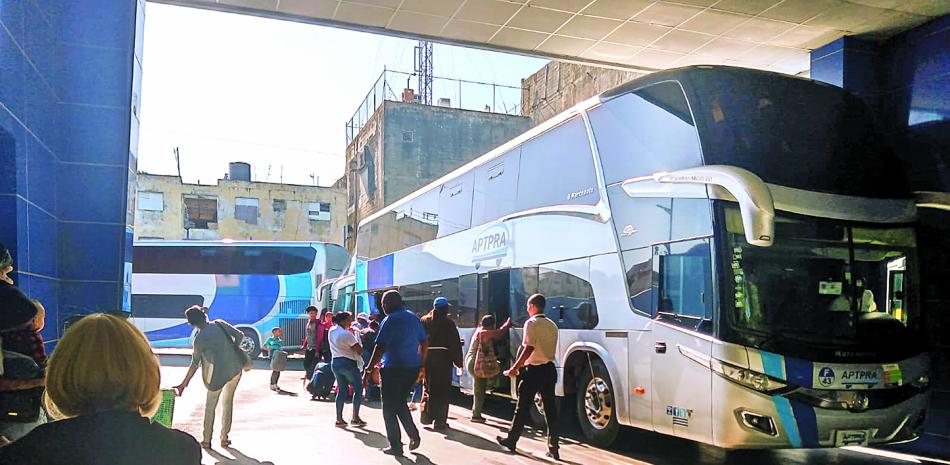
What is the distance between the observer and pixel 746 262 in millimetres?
6926

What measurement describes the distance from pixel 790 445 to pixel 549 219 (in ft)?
14.6

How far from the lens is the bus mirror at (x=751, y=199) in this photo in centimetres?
639

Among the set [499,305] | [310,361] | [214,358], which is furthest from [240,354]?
[310,361]

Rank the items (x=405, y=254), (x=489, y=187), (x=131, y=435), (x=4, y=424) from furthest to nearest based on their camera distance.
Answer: (x=405, y=254) < (x=489, y=187) < (x=4, y=424) < (x=131, y=435)

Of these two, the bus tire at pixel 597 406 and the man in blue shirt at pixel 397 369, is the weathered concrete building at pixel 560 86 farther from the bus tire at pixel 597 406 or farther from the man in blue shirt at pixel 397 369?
the man in blue shirt at pixel 397 369

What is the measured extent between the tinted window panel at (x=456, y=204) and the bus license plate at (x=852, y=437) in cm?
717

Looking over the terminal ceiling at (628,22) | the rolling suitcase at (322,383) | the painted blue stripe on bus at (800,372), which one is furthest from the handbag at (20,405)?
the rolling suitcase at (322,383)

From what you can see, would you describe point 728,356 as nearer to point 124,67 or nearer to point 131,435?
point 131,435

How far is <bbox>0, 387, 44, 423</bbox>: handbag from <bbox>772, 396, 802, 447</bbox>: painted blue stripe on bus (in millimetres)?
5742

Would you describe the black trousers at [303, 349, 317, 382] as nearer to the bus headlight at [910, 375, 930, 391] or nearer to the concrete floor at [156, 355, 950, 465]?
the concrete floor at [156, 355, 950, 465]

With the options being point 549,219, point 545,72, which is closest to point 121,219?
point 549,219

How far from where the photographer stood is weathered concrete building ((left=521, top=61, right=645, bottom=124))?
1006 inches

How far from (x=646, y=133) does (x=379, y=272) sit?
10859 mm

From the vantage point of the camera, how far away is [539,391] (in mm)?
8078
